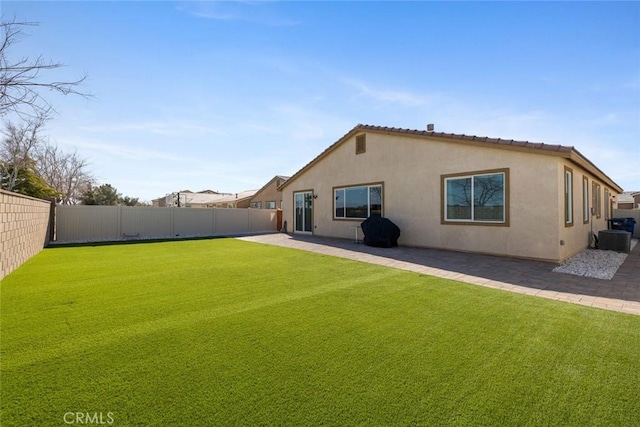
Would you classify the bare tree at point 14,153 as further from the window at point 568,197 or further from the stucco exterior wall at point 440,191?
the window at point 568,197

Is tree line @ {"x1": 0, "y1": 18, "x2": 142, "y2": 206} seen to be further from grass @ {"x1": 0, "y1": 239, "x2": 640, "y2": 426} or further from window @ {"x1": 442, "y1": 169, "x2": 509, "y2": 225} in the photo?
window @ {"x1": 442, "y1": 169, "x2": 509, "y2": 225}

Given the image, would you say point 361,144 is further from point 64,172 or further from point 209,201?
point 209,201

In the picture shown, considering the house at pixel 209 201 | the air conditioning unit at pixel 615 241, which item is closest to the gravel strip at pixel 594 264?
the air conditioning unit at pixel 615 241

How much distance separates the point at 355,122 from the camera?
1338cm

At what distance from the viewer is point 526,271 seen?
270 inches

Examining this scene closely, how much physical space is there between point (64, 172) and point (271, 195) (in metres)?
19.4

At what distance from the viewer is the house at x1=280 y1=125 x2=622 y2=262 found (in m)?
7.95

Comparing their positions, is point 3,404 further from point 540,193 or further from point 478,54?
point 478,54

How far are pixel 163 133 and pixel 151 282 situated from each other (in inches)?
488

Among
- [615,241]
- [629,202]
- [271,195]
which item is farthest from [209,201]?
[629,202]

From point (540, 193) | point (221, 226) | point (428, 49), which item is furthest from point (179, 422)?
point (221, 226)

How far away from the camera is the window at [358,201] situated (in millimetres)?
12281

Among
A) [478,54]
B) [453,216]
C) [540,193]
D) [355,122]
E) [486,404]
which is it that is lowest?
[486,404]

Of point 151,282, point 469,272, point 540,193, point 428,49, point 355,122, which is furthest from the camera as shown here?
point 355,122
